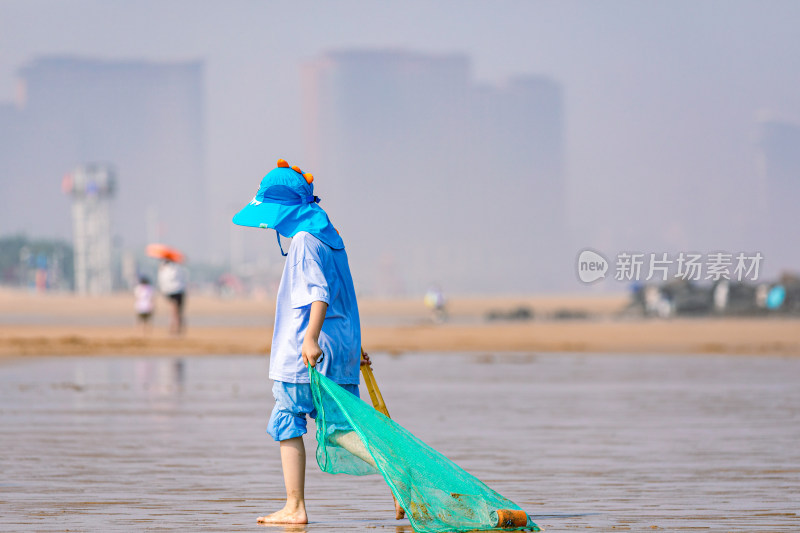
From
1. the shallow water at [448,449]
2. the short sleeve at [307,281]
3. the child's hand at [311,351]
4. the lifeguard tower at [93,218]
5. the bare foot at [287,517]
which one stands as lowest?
the lifeguard tower at [93,218]

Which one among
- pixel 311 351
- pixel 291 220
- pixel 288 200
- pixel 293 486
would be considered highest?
pixel 288 200

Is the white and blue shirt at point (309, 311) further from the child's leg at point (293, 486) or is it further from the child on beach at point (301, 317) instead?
the child's leg at point (293, 486)

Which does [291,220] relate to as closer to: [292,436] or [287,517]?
[292,436]

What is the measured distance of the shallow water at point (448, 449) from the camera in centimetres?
702

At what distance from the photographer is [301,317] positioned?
665 centimetres

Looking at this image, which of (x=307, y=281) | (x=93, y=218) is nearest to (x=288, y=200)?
(x=307, y=281)

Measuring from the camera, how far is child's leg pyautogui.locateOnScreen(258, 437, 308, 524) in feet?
21.9

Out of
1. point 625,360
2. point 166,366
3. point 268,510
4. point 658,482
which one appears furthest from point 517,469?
Answer: point 625,360

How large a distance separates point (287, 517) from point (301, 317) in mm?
1002

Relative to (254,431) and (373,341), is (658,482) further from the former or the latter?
(373,341)

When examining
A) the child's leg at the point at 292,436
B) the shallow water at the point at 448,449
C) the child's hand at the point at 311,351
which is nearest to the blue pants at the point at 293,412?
the child's leg at the point at 292,436

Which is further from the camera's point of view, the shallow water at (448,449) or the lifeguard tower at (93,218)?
the lifeguard tower at (93,218)

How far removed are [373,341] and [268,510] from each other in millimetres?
24610

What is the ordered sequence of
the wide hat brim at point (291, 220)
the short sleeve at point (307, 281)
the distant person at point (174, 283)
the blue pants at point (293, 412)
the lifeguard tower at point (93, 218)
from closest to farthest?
the short sleeve at point (307, 281) < the blue pants at point (293, 412) < the wide hat brim at point (291, 220) < the distant person at point (174, 283) < the lifeguard tower at point (93, 218)
